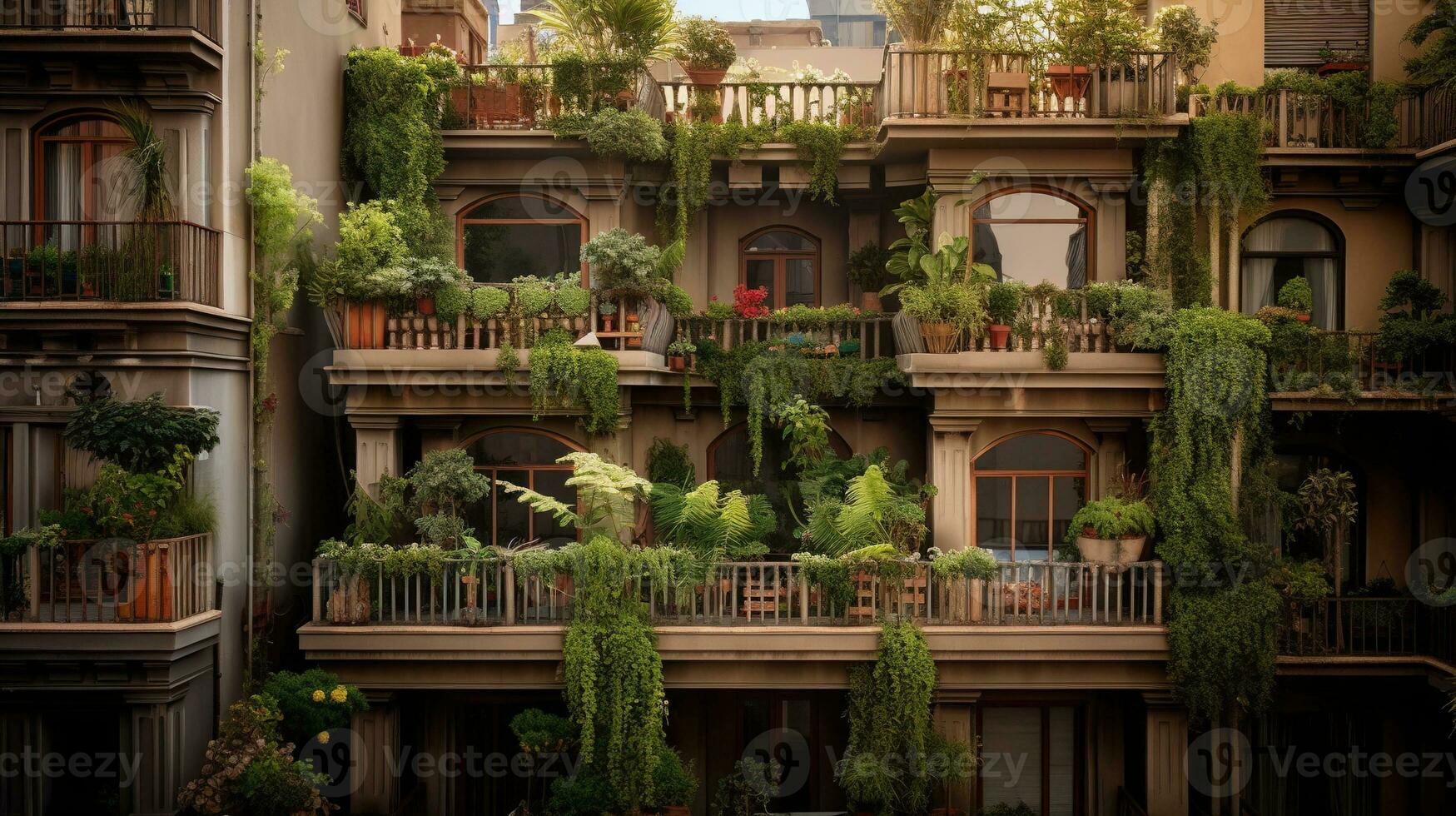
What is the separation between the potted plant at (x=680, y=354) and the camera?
1714cm

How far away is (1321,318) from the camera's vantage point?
17938 mm

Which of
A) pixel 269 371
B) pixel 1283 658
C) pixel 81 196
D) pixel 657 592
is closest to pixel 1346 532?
pixel 1283 658

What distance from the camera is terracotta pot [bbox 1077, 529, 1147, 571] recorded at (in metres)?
15.8

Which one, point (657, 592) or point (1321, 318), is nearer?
point (657, 592)

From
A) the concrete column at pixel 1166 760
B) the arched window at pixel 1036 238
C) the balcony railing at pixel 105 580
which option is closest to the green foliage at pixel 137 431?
the balcony railing at pixel 105 580

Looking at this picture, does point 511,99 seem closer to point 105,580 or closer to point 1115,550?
point 105,580

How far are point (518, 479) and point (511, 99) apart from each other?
5.92m

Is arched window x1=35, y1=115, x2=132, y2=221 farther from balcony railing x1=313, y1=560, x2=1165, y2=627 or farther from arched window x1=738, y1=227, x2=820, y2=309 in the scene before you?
arched window x1=738, y1=227, x2=820, y2=309

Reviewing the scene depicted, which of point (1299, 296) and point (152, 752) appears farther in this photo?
point (1299, 296)

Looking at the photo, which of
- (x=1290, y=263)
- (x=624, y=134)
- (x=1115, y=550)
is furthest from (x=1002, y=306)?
(x=624, y=134)

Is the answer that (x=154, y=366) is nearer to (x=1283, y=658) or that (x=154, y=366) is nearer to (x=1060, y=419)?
(x=1060, y=419)

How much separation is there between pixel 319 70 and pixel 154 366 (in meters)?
5.67

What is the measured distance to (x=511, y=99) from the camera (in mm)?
18172

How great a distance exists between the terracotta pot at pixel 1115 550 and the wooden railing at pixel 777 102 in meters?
7.24
